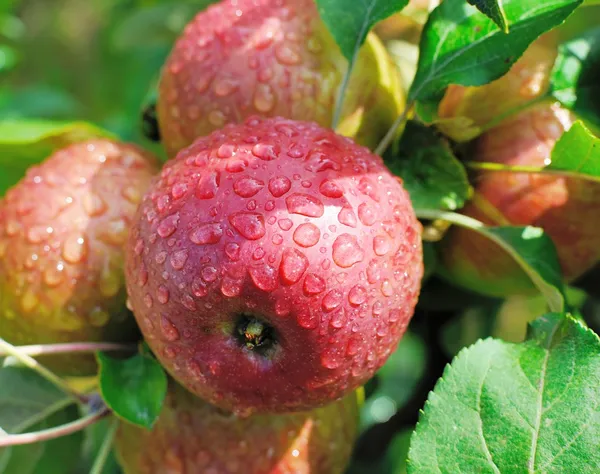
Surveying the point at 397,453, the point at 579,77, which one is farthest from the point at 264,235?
the point at 397,453

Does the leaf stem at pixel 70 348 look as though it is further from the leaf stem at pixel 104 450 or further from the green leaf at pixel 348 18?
the green leaf at pixel 348 18

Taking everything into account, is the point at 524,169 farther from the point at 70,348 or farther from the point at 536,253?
the point at 70,348

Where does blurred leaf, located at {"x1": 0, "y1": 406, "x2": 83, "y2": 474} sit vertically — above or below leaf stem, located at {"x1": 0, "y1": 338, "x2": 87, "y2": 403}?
below

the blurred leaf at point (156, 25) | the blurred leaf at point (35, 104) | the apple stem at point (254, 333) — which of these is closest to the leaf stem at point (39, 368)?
the apple stem at point (254, 333)

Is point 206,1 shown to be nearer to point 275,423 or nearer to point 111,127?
point 111,127

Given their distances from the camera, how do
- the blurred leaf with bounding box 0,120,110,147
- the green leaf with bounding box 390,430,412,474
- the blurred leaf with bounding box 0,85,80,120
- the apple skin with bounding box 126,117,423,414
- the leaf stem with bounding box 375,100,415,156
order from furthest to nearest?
the blurred leaf with bounding box 0,85,80,120 < the green leaf with bounding box 390,430,412,474 < the blurred leaf with bounding box 0,120,110,147 < the leaf stem with bounding box 375,100,415,156 < the apple skin with bounding box 126,117,423,414

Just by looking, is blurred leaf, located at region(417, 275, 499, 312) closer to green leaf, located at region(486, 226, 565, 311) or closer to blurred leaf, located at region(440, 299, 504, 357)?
blurred leaf, located at region(440, 299, 504, 357)

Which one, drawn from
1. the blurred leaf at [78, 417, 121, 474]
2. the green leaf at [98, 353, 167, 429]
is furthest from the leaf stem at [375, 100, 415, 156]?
the blurred leaf at [78, 417, 121, 474]
